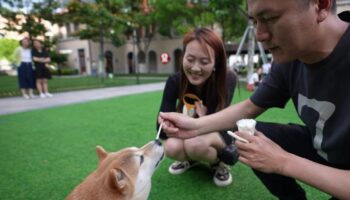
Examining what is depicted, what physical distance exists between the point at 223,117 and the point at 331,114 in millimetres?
775

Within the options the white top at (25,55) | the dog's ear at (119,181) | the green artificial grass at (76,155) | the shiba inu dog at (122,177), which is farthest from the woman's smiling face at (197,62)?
the white top at (25,55)

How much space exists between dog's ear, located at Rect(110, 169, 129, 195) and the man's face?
41.6 inches

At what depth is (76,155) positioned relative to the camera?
3691 millimetres

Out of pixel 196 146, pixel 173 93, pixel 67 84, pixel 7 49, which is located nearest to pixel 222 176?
pixel 196 146

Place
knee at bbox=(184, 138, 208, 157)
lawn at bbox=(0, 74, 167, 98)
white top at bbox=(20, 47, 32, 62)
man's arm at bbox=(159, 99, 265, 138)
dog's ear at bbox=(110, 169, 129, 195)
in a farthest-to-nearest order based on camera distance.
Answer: lawn at bbox=(0, 74, 167, 98), white top at bbox=(20, 47, 32, 62), knee at bbox=(184, 138, 208, 157), man's arm at bbox=(159, 99, 265, 138), dog's ear at bbox=(110, 169, 129, 195)

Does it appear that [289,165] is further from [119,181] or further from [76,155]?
[76,155]

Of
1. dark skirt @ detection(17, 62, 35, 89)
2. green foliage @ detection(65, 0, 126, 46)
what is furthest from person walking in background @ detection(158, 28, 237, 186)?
green foliage @ detection(65, 0, 126, 46)

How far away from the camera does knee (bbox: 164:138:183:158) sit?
2645mm

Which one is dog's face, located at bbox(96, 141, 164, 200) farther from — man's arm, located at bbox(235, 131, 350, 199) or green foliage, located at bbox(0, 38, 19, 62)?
green foliage, located at bbox(0, 38, 19, 62)

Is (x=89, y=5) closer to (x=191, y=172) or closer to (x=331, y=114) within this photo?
(x=191, y=172)

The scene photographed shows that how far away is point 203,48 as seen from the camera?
253 centimetres

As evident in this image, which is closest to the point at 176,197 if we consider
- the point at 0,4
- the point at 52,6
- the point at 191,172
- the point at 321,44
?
the point at 191,172

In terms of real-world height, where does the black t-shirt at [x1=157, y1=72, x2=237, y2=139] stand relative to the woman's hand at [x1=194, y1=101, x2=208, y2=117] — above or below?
above

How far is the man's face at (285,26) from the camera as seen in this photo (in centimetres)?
120
